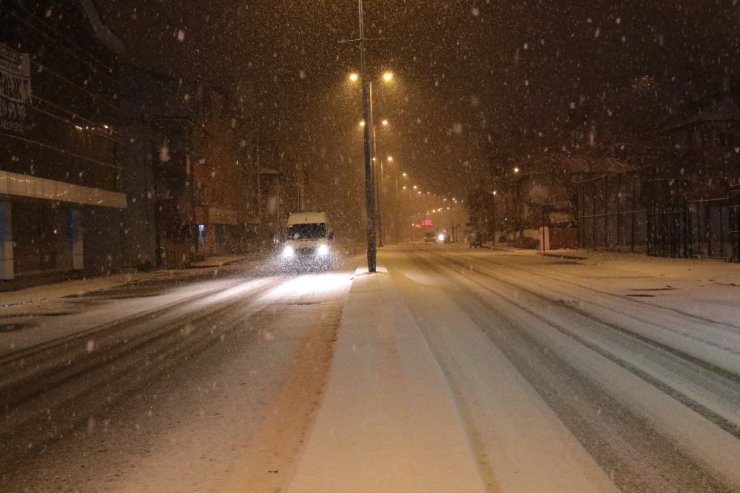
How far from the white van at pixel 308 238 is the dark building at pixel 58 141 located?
932 centimetres

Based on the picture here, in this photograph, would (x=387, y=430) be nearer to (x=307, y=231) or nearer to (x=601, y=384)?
(x=601, y=384)

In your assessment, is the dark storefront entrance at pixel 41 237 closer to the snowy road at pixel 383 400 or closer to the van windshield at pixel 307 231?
the van windshield at pixel 307 231

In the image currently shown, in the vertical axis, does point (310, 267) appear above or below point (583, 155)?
below

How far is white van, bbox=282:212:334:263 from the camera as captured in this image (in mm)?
33375

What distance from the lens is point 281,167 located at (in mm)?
75625

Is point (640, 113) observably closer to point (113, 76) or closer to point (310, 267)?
point (310, 267)

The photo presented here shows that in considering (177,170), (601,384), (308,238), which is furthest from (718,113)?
(601,384)

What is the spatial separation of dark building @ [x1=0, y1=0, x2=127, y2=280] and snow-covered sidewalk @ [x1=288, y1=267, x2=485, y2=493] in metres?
19.2

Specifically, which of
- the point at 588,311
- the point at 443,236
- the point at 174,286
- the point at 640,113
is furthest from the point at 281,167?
the point at 588,311

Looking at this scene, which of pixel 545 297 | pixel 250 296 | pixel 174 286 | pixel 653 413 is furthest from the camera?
pixel 174 286

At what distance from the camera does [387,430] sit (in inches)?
211

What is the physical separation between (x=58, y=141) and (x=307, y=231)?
481 inches

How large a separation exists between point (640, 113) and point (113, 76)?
45.4 metres

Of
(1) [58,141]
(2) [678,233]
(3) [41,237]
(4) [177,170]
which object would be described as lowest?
(2) [678,233]
